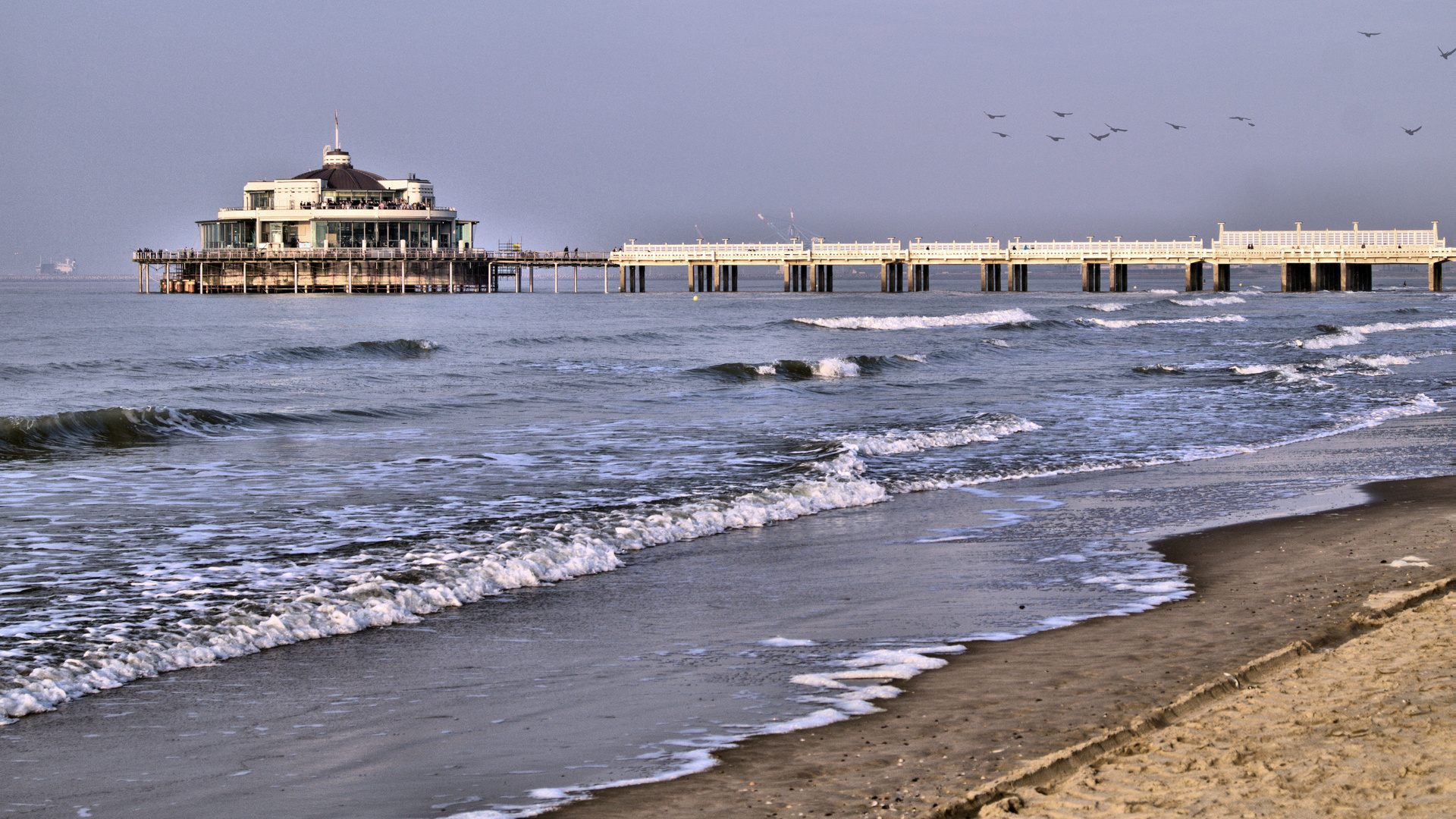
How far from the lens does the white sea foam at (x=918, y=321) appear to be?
48.4 metres

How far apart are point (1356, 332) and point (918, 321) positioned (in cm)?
1679

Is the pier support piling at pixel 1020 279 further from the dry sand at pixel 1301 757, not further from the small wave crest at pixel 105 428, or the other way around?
the dry sand at pixel 1301 757

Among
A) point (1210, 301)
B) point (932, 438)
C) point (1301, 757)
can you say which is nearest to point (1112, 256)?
point (1210, 301)

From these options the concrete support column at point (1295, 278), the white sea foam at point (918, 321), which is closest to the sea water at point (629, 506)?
the white sea foam at point (918, 321)

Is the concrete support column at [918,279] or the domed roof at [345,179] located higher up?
the domed roof at [345,179]

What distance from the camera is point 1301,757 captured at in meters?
4.31

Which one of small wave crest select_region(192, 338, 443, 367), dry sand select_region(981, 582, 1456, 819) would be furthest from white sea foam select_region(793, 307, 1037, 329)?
dry sand select_region(981, 582, 1456, 819)

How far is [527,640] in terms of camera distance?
666 cm

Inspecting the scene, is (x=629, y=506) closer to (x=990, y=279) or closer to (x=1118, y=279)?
(x=990, y=279)

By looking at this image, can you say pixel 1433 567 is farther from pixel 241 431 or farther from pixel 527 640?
pixel 241 431

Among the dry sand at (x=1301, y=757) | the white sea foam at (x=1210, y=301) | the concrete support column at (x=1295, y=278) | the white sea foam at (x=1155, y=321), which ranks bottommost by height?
the dry sand at (x=1301, y=757)

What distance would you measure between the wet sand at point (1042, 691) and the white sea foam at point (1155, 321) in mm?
39337

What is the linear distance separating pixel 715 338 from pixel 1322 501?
31177 millimetres

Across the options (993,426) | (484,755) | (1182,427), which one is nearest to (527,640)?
(484,755)
